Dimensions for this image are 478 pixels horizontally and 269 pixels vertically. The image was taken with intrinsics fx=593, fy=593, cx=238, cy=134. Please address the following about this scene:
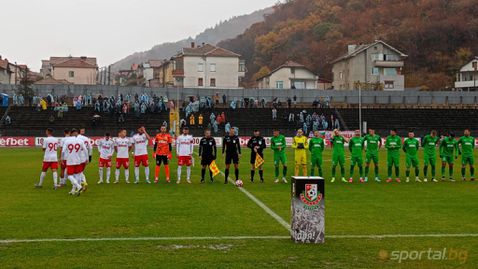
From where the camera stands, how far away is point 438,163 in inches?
1190

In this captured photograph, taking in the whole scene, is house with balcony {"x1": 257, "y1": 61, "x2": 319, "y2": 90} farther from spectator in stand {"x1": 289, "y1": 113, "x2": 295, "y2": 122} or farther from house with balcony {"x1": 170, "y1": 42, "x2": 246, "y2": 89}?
spectator in stand {"x1": 289, "y1": 113, "x2": 295, "y2": 122}

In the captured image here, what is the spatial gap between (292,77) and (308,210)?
8848 centimetres

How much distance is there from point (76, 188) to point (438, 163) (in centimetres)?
1997

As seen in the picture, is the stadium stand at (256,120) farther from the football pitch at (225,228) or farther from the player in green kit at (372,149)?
the football pitch at (225,228)

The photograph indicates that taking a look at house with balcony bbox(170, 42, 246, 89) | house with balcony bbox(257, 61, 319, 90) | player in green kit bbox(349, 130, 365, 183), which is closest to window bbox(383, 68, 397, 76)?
house with balcony bbox(257, 61, 319, 90)

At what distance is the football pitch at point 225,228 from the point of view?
29.4 feet

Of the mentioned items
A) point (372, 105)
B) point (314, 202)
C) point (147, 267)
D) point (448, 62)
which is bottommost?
point (147, 267)

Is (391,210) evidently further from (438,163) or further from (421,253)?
(438,163)

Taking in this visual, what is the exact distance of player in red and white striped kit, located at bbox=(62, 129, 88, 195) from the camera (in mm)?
16609

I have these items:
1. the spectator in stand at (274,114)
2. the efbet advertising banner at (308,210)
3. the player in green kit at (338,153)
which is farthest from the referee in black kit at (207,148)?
the spectator in stand at (274,114)

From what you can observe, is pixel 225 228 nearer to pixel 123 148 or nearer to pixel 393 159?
pixel 123 148

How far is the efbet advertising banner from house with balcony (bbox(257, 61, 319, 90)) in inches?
3428

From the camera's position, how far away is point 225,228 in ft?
37.7

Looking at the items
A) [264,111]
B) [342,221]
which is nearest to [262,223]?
[342,221]
